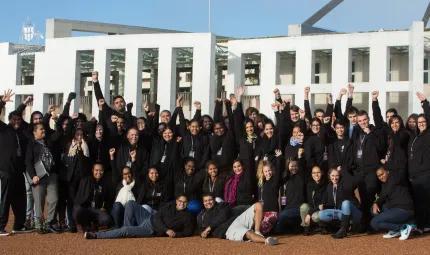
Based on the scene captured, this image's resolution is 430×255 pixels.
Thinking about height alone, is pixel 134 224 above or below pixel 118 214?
below

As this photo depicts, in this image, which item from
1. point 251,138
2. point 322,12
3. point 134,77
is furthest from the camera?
point 322,12

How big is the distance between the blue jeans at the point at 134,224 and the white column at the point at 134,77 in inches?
804

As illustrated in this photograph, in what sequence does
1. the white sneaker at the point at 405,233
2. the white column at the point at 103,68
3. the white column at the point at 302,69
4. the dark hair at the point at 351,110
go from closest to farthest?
the white sneaker at the point at 405,233, the dark hair at the point at 351,110, the white column at the point at 302,69, the white column at the point at 103,68

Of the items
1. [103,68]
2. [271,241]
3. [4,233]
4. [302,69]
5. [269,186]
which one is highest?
[103,68]

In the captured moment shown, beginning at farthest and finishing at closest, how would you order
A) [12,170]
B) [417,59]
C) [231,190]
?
[417,59]
[231,190]
[12,170]

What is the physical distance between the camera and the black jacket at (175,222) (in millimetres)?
9672

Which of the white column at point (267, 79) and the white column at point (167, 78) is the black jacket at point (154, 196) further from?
the white column at point (167, 78)

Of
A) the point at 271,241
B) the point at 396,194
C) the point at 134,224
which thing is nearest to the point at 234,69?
the point at 134,224

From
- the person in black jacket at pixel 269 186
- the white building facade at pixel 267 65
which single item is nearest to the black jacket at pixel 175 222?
the person in black jacket at pixel 269 186

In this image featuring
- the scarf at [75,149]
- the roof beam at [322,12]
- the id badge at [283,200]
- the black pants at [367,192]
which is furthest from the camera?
the roof beam at [322,12]

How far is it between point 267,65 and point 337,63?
3.47 meters

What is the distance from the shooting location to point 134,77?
3047 cm

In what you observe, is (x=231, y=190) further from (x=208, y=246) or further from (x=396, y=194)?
(x=396, y=194)

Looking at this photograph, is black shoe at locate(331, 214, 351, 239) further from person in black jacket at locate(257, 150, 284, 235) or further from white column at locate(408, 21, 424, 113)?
white column at locate(408, 21, 424, 113)
